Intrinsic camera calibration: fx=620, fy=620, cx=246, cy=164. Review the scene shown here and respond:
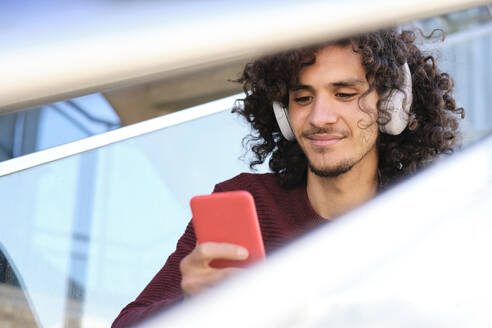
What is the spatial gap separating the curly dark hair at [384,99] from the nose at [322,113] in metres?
0.06

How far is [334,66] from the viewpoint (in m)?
1.17

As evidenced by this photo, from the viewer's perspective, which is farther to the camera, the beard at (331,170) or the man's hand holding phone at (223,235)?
the beard at (331,170)

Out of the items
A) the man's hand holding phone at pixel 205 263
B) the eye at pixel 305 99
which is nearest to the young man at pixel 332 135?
the eye at pixel 305 99

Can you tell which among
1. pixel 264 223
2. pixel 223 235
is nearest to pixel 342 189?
pixel 264 223

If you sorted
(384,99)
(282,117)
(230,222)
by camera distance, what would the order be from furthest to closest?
(282,117) → (384,99) → (230,222)

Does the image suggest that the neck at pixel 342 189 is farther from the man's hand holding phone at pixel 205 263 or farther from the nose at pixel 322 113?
the man's hand holding phone at pixel 205 263

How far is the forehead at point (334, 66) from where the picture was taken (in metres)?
1.16

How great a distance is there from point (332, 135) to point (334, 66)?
130 mm

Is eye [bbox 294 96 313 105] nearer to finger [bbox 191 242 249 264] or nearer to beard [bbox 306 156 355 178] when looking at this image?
beard [bbox 306 156 355 178]

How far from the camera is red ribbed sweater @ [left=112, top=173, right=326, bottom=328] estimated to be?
3.64 ft

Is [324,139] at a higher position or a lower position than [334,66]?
lower

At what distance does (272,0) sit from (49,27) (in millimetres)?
84

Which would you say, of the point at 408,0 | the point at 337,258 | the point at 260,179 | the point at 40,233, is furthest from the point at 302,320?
the point at 40,233

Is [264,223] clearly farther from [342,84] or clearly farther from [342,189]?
[342,84]
